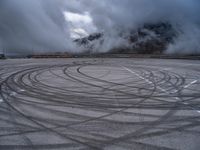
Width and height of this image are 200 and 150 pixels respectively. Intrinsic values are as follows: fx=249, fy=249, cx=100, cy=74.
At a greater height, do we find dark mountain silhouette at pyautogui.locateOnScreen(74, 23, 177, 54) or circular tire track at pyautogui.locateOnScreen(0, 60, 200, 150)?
dark mountain silhouette at pyautogui.locateOnScreen(74, 23, 177, 54)

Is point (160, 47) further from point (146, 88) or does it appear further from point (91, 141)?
point (91, 141)

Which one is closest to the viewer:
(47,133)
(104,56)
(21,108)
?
(47,133)

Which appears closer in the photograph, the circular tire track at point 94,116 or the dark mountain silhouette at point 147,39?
the circular tire track at point 94,116

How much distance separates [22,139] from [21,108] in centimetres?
215

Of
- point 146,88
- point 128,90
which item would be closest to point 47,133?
point 128,90

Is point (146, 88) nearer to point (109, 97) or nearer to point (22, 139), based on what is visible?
point (109, 97)

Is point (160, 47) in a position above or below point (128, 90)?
above

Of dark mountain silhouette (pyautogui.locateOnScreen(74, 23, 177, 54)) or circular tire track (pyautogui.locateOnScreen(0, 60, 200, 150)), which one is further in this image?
dark mountain silhouette (pyautogui.locateOnScreen(74, 23, 177, 54))

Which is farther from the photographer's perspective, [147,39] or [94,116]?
[147,39]

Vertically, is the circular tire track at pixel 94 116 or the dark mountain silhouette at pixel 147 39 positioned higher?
the dark mountain silhouette at pixel 147 39

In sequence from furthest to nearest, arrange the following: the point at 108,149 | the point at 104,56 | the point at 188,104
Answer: the point at 104,56, the point at 188,104, the point at 108,149

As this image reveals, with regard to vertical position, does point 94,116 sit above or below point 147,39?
below

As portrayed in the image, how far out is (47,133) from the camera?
476cm

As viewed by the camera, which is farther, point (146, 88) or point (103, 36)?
point (103, 36)
